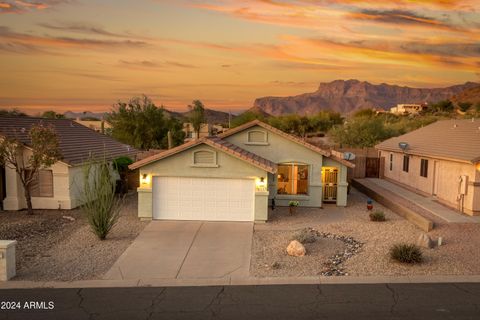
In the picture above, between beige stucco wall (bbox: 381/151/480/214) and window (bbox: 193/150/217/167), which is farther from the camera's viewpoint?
beige stucco wall (bbox: 381/151/480/214)

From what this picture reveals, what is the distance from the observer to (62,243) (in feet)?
43.5

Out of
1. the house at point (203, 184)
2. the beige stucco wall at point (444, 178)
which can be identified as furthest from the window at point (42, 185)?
the beige stucco wall at point (444, 178)

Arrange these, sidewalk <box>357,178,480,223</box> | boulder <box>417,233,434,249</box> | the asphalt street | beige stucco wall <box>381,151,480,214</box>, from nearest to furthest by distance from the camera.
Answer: the asphalt street → boulder <box>417,233,434,249</box> → sidewalk <box>357,178,480,223</box> → beige stucco wall <box>381,151,480,214</box>

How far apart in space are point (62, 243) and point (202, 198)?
224 inches

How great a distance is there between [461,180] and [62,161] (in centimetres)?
1819

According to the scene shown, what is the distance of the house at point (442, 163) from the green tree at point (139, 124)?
874 inches

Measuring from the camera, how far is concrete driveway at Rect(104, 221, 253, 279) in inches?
419

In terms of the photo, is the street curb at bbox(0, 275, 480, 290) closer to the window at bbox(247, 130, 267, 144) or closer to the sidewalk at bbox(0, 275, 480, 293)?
the sidewalk at bbox(0, 275, 480, 293)

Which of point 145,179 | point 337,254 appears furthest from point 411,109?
point 337,254

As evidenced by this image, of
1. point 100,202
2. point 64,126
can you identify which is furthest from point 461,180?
point 64,126

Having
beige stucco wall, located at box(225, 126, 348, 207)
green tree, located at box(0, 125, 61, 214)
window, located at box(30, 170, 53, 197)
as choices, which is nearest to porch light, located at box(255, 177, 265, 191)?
beige stucco wall, located at box(225, 126, 348, 207)

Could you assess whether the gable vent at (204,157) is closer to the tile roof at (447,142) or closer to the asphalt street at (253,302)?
the asphalt street at (253,302)

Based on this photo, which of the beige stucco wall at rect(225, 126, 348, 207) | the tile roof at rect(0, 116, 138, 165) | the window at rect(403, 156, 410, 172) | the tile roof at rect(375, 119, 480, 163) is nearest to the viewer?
the tile roof at rect(375, 119, 480, 163)

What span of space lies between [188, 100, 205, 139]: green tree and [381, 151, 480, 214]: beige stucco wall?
33196 millimetres
